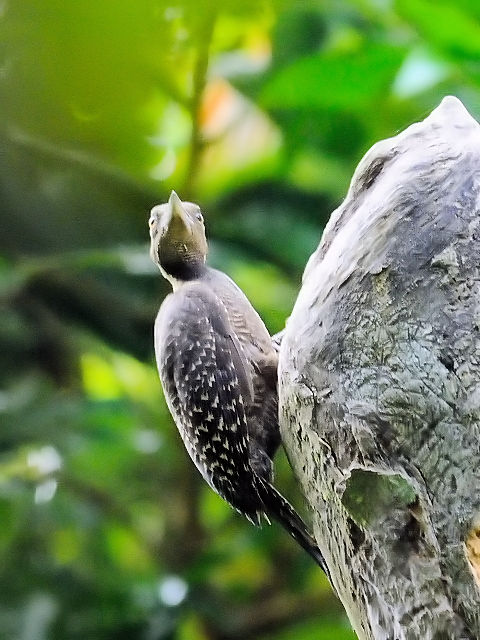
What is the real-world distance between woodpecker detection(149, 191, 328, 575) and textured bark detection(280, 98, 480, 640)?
19 cm

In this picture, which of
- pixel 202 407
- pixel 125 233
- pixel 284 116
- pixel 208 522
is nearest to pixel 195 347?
pixel 202 407

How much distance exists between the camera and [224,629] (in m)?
2.30

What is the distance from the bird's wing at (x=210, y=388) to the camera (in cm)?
130

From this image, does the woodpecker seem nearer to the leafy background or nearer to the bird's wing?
the bird's wing

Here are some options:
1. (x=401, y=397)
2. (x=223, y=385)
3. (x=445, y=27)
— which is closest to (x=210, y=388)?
(x=223, y=385)

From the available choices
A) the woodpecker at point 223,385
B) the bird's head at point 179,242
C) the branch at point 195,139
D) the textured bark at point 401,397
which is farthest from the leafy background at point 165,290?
the textured bark at point 401,397

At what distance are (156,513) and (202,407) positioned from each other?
1.45 metres

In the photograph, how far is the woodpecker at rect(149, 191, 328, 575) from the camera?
1.29 meters

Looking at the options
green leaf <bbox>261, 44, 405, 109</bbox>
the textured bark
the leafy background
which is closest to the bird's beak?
the leafy background

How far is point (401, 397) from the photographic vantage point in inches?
37.2

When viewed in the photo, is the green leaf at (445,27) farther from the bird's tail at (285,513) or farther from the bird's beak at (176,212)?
the bird's tail at (285,513)

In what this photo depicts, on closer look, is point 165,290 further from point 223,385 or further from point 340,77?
point 223,385

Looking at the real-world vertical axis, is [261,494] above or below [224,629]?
above

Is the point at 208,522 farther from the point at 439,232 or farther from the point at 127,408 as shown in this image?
the point at 439,232
